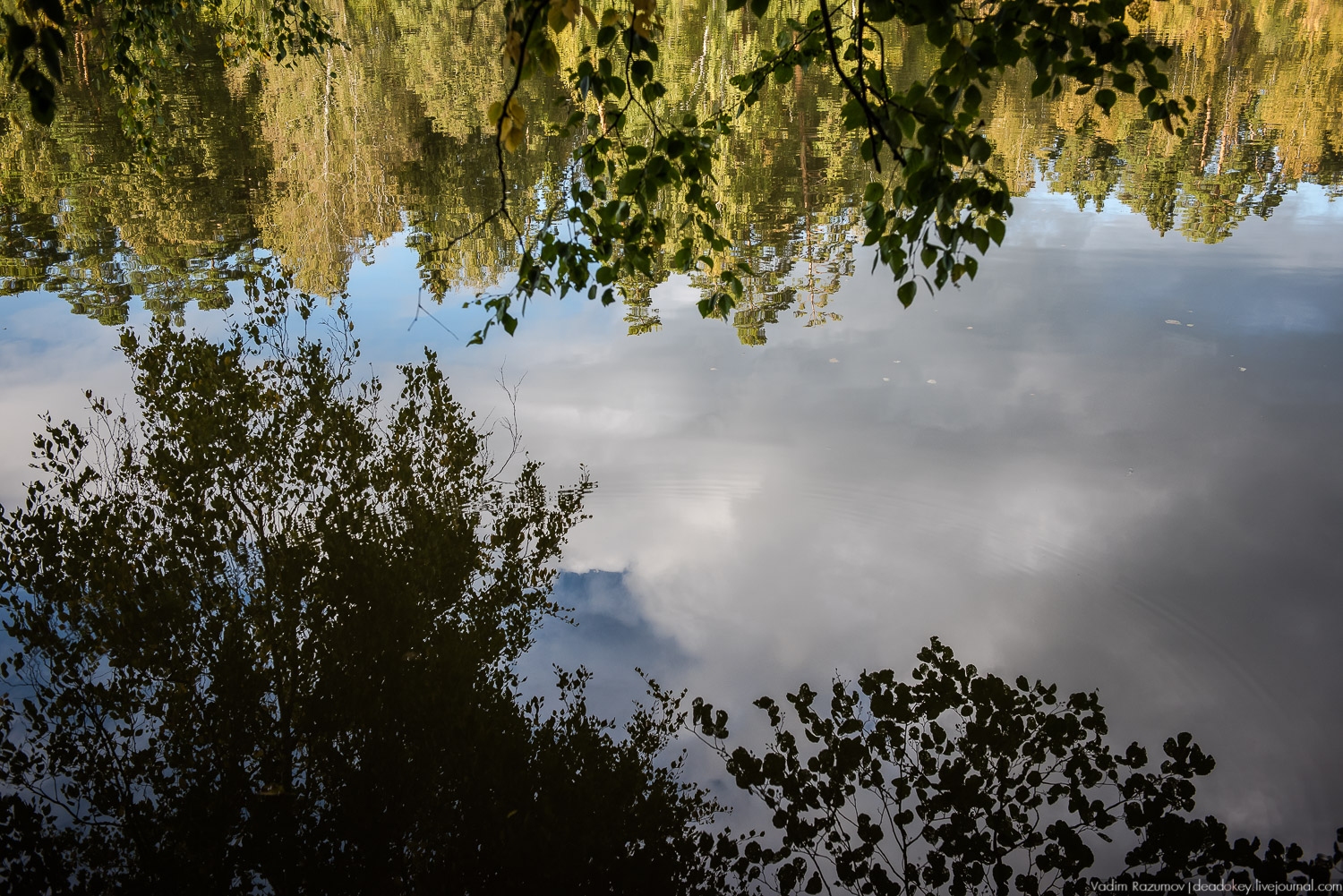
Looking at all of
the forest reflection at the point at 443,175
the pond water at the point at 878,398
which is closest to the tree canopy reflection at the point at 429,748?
the pond water at the point at 878,398

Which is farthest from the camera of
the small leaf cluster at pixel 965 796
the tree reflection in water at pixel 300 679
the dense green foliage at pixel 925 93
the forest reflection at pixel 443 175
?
the forest reflection at pixel 443 175

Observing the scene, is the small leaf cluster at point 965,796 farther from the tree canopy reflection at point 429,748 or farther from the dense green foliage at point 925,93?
the dense green foliage at point 925,93

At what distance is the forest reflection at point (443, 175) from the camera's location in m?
9.34

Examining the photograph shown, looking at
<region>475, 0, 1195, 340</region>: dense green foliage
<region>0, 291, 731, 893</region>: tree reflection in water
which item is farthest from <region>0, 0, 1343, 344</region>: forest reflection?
<region>475, 0, 1195, 340</region>: dense green foliage

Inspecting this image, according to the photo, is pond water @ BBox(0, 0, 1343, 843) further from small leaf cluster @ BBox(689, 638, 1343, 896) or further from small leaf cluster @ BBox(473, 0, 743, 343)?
small leaf cluster @ BBox(473, 0, 743, 343)

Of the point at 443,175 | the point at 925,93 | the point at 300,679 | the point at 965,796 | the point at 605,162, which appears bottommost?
the point at 965,796

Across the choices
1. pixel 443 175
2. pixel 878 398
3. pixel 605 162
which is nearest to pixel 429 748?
pixel 605 162

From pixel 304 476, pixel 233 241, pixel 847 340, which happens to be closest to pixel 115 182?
pixel 233 241

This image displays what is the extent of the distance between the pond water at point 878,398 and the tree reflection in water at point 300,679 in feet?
1.31

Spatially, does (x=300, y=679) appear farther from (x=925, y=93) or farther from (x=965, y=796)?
(x=925, y=93)

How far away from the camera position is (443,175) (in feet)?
44.5

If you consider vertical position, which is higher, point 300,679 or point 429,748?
point 300,679

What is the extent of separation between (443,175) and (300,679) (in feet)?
36.8

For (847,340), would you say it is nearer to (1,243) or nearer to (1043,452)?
(1043,452)
